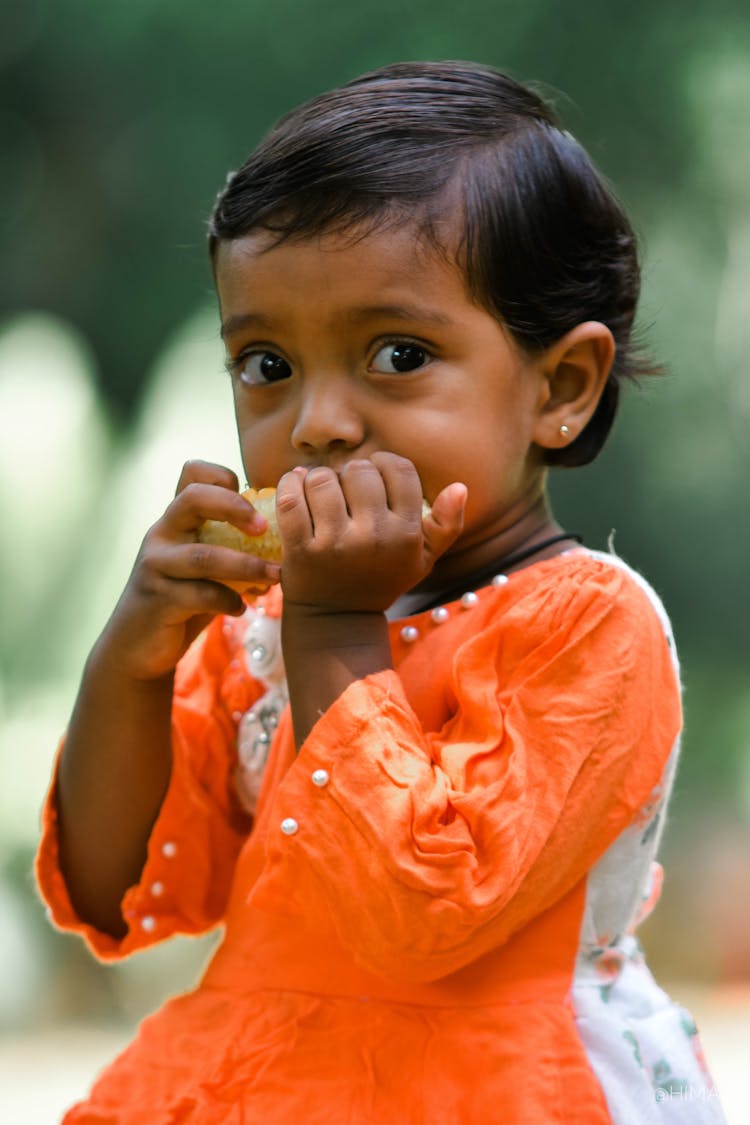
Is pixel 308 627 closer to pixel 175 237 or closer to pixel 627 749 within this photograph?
pixel 627 749

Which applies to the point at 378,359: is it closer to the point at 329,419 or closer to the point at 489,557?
the point at 329,419

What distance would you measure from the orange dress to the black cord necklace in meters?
0.03

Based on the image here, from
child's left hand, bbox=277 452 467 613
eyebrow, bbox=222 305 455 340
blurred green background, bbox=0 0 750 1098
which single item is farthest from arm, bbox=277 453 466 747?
blurred green background, bbox=0 0 750 1098

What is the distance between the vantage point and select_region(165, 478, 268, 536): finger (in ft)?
3.69

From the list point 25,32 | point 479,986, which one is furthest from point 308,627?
point 25,32

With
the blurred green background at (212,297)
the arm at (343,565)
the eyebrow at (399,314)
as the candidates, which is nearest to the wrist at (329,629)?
the arm at (343,565)

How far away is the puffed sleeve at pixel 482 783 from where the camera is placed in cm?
100

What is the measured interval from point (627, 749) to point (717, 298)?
2.34 meters

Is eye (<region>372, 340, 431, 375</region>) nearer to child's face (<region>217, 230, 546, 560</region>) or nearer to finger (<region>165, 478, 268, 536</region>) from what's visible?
Answer: child's face (<region>217, 230, 546, 560</region>)

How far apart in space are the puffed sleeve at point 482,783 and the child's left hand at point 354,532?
0.07 meters

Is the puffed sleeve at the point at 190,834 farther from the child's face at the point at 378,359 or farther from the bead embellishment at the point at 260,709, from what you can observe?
the child's face at the point at 378,359

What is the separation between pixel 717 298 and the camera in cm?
323

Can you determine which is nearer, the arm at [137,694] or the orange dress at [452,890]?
the orange dress at [452,890]

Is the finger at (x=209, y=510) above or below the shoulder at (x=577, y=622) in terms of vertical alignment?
above
